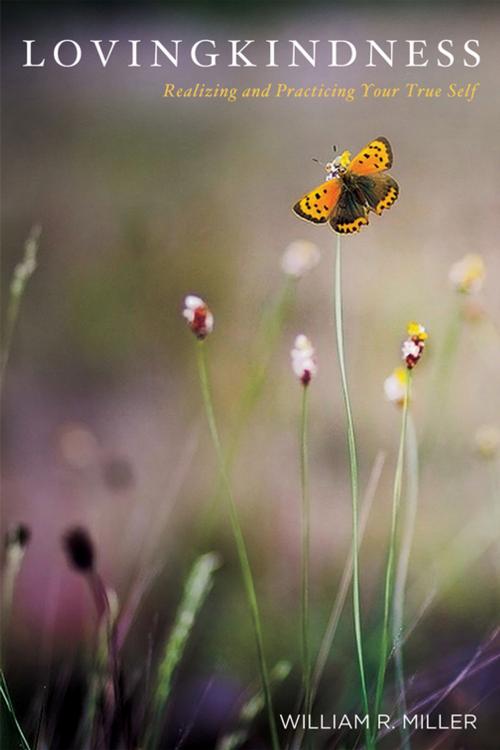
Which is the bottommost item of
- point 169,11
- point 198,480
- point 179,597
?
point 179,597

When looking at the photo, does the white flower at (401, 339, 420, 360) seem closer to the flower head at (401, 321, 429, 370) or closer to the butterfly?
the flower head at (401, 321, 429, 370)

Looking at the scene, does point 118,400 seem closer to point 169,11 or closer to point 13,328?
point 13,328

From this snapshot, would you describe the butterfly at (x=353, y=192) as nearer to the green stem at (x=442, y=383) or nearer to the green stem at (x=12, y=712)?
the green stem at (x=442, y=383)

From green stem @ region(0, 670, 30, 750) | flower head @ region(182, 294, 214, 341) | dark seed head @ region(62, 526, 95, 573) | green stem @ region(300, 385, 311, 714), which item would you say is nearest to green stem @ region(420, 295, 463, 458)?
green stem @ region(300, 385, 311, 714)

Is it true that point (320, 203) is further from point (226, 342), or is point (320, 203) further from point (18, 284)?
point (18, 284)

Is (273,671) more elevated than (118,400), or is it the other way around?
(118,400)

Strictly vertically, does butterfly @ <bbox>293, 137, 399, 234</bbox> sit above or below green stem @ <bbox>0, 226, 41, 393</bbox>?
above

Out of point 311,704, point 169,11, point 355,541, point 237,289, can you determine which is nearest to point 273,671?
point 311,704

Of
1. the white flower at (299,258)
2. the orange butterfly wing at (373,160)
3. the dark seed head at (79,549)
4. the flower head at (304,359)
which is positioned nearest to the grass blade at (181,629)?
the dark seed head at (79,549)
